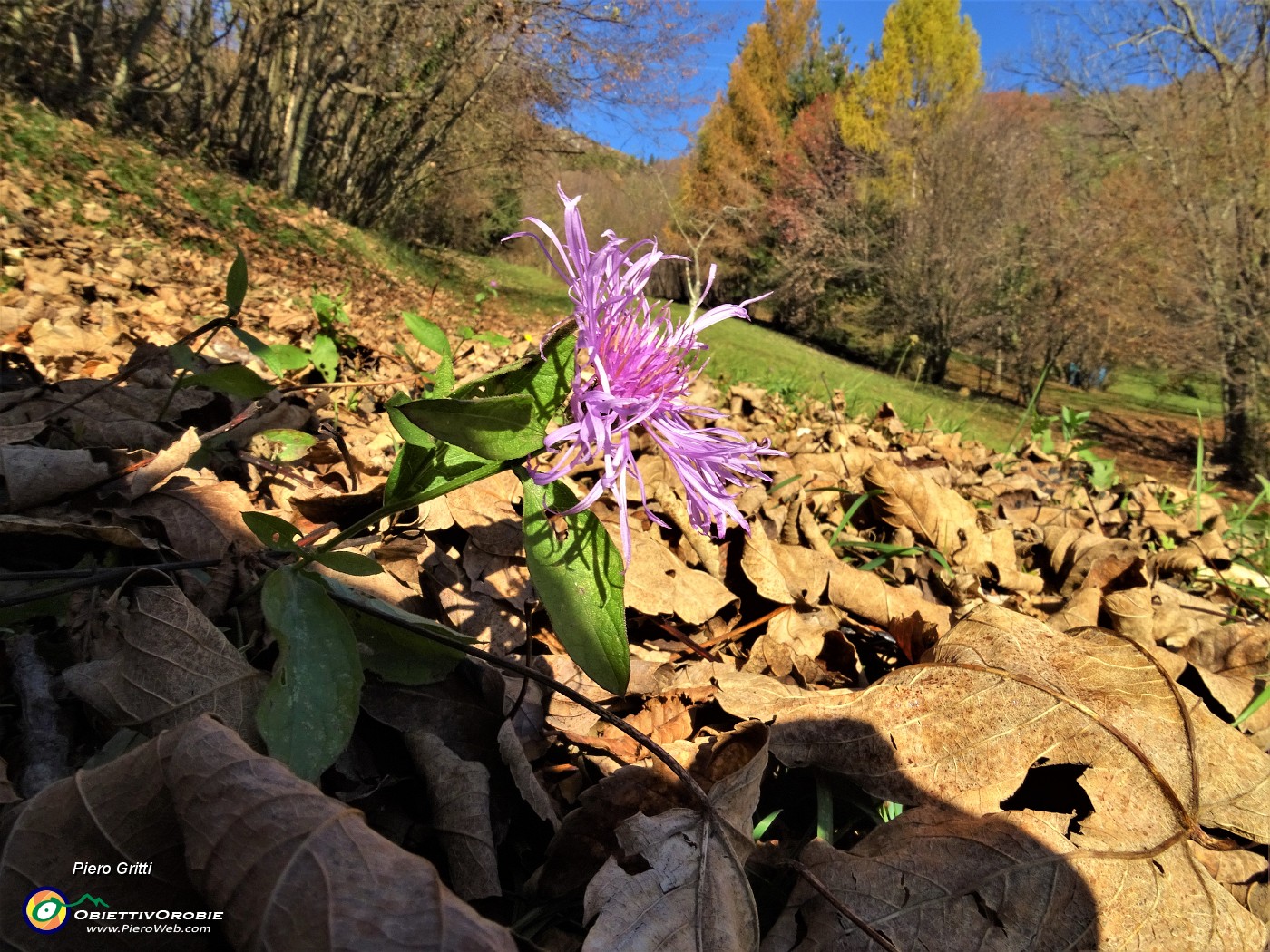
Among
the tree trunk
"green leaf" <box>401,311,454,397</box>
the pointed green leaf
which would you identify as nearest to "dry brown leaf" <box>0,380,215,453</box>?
the pointed green leaf

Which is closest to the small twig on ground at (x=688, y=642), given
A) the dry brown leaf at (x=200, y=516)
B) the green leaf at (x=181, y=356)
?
the dry brown leaf at (x=200, y=516)

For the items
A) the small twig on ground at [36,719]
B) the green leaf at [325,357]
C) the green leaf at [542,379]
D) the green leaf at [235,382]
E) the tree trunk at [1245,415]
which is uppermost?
the tree trunk at [1245,415]

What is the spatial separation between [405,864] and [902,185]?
23.8 metres

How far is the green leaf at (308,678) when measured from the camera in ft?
2.58

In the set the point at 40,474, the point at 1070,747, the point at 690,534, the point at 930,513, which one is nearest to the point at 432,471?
the point at 40,474

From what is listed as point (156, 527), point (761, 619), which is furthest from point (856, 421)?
point (156, 527)

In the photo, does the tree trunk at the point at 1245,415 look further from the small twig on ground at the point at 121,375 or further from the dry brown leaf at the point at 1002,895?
the small twig on ground at the point at 121,375

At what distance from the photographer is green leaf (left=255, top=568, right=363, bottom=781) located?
785 millimetres

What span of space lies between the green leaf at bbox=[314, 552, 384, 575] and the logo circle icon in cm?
37

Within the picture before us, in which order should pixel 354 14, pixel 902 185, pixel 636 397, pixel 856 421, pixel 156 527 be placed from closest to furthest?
pixel 636 397 → pixel 156 527 → pixel 856 421 → pixel 354 14 → pixel 902 185

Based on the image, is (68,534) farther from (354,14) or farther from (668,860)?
(354,14)

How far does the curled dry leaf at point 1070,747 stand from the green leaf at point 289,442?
3.62 feet

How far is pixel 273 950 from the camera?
625mm

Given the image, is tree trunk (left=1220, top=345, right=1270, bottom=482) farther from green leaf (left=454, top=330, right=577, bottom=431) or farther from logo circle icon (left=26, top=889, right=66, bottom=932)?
logo circle icon (left=26, top=889, right=66, bottom=932)
